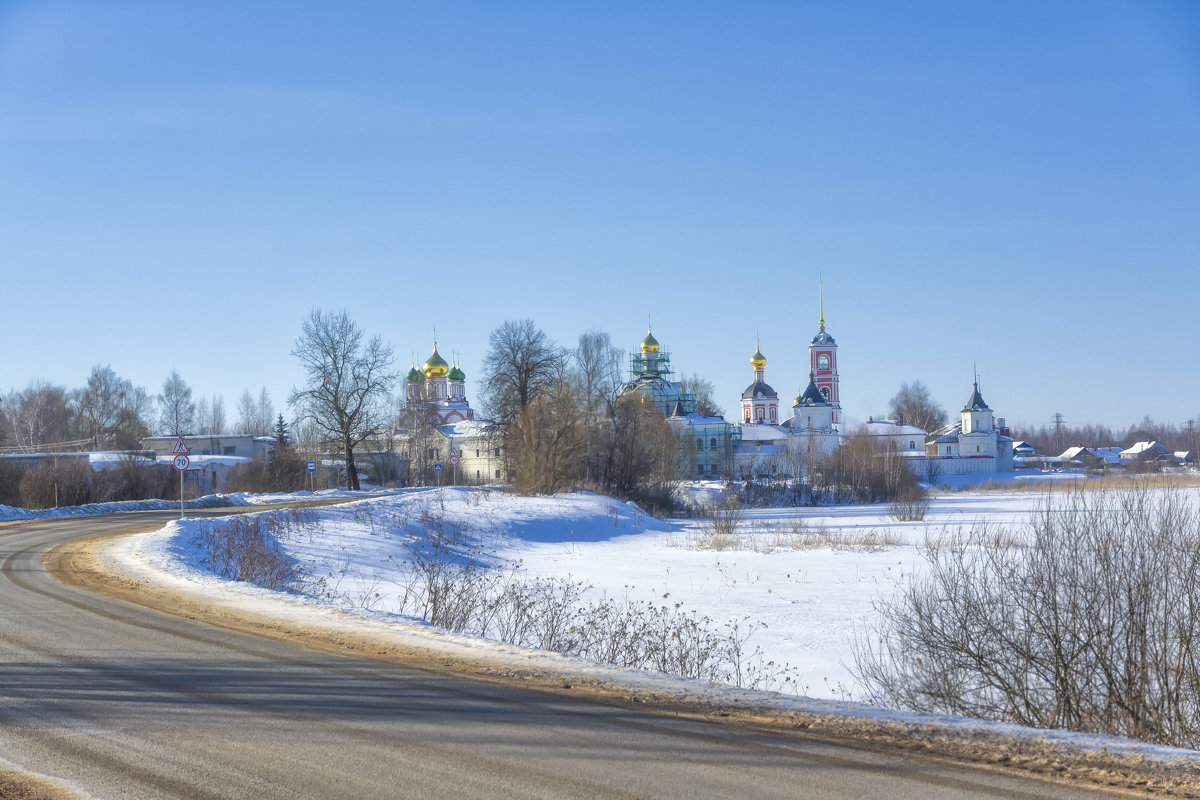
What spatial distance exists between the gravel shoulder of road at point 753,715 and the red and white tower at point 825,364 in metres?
136

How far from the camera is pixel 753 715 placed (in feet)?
25.3

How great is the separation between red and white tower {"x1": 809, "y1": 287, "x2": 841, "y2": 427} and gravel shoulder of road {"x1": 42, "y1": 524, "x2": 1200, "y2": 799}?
135979 millimetres

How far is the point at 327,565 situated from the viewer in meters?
25.1

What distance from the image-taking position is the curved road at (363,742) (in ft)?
19.2

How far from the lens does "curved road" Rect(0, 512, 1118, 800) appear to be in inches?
231

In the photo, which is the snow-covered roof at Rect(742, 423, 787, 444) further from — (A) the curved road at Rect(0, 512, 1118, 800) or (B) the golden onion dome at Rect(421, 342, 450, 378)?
(A) the curved road at Rect(0, 512, 1118, 800)

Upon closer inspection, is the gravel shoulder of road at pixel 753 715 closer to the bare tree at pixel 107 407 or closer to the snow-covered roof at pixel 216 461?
the snow-covered roof at pixel 216 461

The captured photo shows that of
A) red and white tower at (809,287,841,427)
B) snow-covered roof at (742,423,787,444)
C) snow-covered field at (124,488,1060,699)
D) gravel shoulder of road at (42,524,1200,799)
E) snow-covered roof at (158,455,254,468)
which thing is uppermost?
red and white tower at (809,287,841,427)

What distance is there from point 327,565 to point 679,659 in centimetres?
1418

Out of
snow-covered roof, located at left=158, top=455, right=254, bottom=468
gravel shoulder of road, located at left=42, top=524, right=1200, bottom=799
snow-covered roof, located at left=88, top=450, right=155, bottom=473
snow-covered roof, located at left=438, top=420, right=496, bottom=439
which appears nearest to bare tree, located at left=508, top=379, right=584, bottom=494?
snow-covered roof, located at left=88, top=450, right=155, bottom=473

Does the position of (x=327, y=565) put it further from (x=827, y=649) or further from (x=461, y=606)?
(x=827, y=649)

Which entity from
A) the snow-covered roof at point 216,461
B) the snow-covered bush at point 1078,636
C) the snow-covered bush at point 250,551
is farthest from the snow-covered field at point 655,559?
the snow-covered roof at point 216,461

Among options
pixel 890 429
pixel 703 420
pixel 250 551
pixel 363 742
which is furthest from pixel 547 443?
pixel 890 429

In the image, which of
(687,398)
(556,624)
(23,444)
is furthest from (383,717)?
(687,398)
